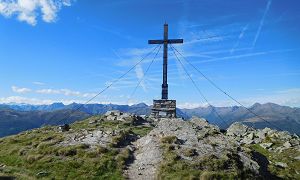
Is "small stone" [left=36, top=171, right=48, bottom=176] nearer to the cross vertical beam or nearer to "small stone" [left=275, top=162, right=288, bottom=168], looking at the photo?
the cross vertical beam

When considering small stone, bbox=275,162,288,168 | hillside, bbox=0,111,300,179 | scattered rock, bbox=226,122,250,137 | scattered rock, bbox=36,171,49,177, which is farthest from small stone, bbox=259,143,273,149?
scattered rock, bbox=36,171,49,177

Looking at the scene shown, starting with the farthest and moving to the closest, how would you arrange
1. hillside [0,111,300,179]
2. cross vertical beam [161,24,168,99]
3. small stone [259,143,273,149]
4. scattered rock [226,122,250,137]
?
scattered rock [226,122,250,137] < small stone [259,143,273,149] < cross vertical beam [161,24,168,99] < hillside [0,111,300,179]

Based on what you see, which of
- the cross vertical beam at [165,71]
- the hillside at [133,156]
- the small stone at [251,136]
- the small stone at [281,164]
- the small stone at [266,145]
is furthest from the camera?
the small stone at [251,136]

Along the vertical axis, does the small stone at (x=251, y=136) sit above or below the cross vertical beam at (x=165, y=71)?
below

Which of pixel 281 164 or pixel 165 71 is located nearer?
pixel 281 164

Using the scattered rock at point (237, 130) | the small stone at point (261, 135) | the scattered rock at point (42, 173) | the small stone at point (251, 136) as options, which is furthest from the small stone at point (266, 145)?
the scattered rock at point (42, 173)

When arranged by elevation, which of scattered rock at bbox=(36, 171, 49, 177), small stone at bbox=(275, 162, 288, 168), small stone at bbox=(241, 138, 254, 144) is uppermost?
small stone at bbox=(241, 138, 254, 144)

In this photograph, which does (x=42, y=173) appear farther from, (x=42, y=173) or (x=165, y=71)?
(x=165, y=71)

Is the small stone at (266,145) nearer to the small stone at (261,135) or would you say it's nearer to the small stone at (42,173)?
the small stone at (261,135)

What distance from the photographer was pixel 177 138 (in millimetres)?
35250

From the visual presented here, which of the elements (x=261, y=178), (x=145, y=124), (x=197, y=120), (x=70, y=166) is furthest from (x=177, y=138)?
(x=197, y=120)

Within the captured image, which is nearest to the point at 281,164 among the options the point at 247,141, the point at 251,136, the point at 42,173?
the point at 247,141

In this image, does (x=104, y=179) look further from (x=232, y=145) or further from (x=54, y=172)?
(x=232, y=145)

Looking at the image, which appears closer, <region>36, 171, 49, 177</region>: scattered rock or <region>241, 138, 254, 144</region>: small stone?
<region>36, 171, 49, 177</region>: scattered rock
